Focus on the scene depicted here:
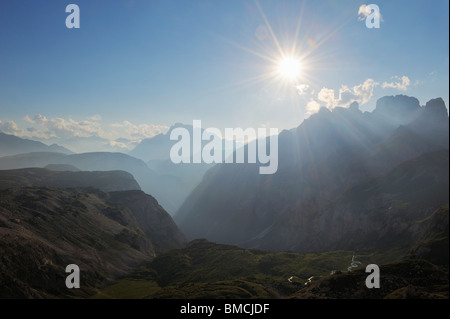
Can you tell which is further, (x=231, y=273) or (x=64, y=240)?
(x=64, y=240)

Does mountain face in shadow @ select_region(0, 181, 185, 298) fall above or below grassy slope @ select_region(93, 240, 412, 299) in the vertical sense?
above

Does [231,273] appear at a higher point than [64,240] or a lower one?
lower

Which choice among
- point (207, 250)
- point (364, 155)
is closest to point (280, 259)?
point (207, 250)

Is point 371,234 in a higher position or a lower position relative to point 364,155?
lower

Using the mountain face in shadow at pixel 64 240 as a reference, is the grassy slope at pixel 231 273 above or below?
below
